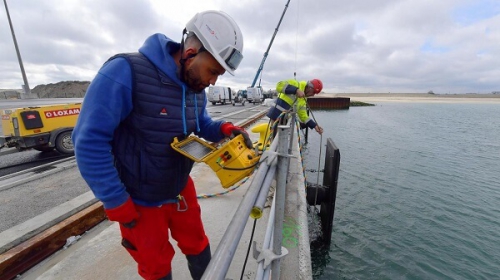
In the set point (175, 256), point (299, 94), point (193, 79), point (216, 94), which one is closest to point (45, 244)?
point (175, 256)

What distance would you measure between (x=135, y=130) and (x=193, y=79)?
49 centimetres

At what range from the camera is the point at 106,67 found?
1365 mm

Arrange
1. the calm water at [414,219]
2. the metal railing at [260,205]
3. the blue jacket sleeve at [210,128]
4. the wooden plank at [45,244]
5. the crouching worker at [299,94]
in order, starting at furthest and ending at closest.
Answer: the crouching worker at [299,94] < the calm water at [414,219] < the wooden plank at [45,244] < the blue jacket sleeve at [210,128] < the metal railing at [260,205]

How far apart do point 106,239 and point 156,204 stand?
1.72m

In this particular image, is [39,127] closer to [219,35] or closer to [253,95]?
[219,35]

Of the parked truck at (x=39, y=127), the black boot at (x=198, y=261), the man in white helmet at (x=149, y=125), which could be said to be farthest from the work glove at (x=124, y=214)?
the parked truck at (x=39, y=127)

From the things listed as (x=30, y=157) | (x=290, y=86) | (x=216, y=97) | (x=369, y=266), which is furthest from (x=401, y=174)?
(x=216, y=97)

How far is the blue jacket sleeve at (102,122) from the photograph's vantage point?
1.31 meters

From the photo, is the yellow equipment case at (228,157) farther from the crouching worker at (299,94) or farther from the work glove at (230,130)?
the crouching worker at (299,94)

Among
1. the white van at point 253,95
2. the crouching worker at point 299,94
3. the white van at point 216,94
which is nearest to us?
the crouching worker at point 299,94

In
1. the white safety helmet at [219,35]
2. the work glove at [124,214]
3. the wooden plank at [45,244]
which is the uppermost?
the white safety helmet at [219,35]

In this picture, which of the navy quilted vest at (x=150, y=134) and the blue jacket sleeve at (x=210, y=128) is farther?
the blue jacket sleeve at (x=210, y=128)

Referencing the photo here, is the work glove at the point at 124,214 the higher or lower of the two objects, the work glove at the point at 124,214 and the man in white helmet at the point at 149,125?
the lower

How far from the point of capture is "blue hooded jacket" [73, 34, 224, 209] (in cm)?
132
